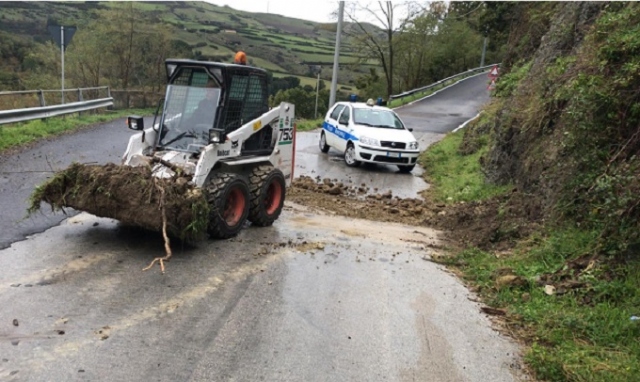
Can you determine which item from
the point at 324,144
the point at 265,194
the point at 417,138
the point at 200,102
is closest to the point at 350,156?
the point at 324,144

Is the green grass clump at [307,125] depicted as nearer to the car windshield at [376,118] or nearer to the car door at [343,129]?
the car door at [343,129]

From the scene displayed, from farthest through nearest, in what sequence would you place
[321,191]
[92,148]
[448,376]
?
[92,148]
[321,191]
[448,376]

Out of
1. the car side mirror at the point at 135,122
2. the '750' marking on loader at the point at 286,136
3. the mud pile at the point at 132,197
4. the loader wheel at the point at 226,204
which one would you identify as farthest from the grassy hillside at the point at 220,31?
the mud pile at the point at 132,197

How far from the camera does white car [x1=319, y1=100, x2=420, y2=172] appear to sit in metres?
15.0

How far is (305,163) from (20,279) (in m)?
10.9

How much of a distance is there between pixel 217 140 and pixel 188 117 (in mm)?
942

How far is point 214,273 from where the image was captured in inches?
241

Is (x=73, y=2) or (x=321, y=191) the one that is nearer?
(x=321, y=191)

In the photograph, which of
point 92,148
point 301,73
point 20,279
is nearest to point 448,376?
point 20,279

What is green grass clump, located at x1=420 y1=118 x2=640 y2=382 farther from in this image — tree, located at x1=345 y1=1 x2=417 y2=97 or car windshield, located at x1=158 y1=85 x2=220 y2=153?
tree, located at x1=345 y1=1 x2=417 y2=97

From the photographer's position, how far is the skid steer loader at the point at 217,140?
7250 mm

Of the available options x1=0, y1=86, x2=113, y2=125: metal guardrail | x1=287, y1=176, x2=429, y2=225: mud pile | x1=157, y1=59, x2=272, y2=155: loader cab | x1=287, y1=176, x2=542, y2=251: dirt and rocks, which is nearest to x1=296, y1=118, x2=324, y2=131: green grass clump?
x1=0, y1=86, x2=113, y2=125: metal guardrail

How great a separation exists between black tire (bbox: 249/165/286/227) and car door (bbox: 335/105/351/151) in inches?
288

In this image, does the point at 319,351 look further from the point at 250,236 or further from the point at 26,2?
the point at 26,2
